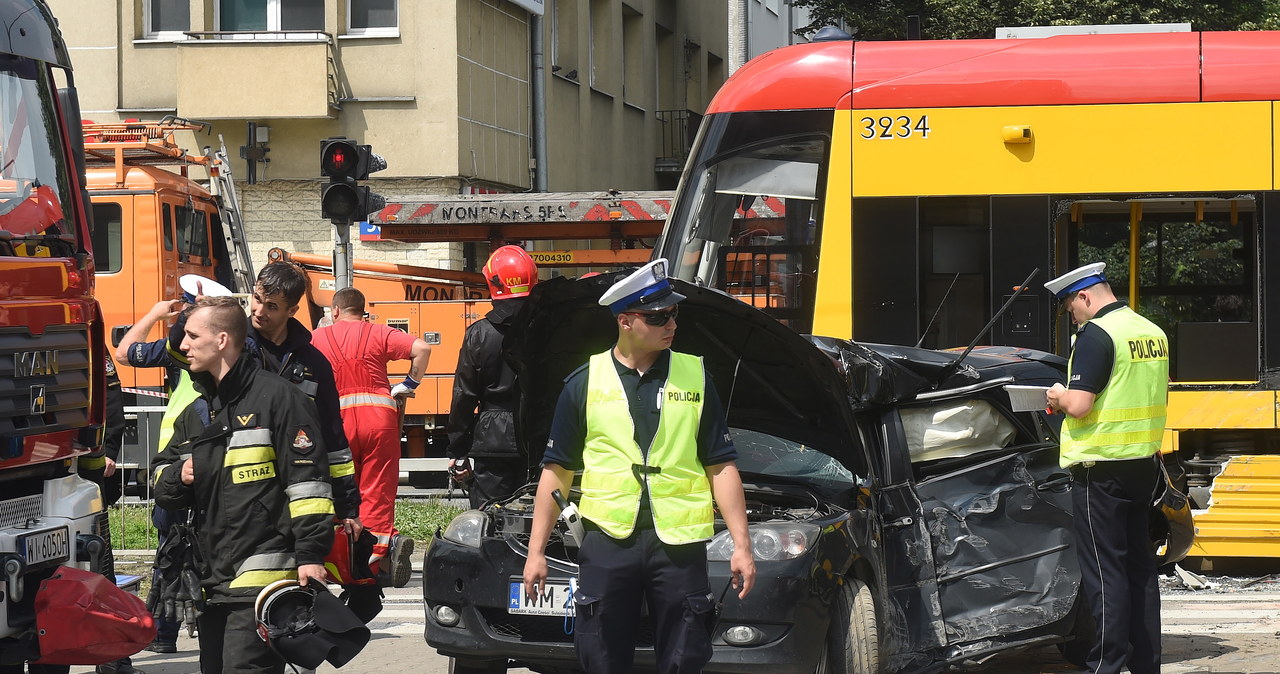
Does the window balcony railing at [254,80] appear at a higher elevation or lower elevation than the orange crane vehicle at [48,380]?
higher

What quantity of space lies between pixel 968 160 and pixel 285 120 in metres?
12.1

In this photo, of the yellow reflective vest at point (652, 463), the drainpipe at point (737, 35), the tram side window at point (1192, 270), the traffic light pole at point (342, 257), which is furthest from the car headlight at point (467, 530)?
the drainpipe at point (737, 35)

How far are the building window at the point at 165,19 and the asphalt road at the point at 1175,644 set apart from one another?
12879mm

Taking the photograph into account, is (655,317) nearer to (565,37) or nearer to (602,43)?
(565,37)

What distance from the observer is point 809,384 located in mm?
6555

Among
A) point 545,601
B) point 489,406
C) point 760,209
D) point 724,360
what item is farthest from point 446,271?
point 545,601

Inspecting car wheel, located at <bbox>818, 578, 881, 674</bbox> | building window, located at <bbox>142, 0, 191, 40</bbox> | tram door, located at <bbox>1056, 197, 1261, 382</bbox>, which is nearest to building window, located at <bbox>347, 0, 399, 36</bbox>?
building window, located at <bbox>142, 0, 191, 40</bbox>

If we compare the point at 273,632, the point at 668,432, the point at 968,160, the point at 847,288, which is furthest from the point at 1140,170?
the point at 273,632

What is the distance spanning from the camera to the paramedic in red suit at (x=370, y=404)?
8656 mm

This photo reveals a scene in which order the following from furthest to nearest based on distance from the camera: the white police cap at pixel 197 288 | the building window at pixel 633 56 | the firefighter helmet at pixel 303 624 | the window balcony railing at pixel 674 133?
the window balcony railing at pixel 674 133, the building window at pixel 633 56, the white police cap at pixel 197 288, the firefighter helmet at pixel 303 624

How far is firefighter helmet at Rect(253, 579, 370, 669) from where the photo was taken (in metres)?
5.25

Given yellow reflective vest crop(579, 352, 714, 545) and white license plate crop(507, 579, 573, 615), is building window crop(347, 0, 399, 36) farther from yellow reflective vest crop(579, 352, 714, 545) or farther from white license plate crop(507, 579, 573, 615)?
yellow reflective vest crop(579, 352, 714, 545)

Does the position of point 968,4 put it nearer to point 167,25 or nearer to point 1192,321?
point 167,25

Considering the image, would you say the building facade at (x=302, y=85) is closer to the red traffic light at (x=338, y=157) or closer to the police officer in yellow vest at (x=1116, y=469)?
the red traffic light at (x=338, y=157)
